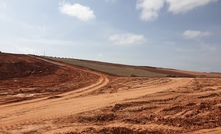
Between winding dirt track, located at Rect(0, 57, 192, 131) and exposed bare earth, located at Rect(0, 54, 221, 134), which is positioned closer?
exposed bare earth, located at Rect(0, 54, 221, 134)

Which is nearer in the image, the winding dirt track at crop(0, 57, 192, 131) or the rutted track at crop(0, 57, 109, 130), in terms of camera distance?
the rutted track at crop(0, 57, 109, 130)

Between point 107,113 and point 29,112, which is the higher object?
point 107,113

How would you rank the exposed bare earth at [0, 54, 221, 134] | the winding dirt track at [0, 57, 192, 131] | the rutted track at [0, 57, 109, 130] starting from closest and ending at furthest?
the exposed bare earth at [0, 54, 221, 134] → the rutted track at [0, 57, 109, 130] → the winding dirt track at [0, 57, 192, 131]

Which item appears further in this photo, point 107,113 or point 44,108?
point 44,108

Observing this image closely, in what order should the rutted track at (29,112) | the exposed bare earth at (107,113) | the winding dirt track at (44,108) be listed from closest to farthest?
the exposed bare earth at (107,113)
the rutted track at (29,112)
the winding dirt track at (44,108)

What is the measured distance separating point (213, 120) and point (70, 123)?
616 cm

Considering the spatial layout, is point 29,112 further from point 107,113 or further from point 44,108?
point 107,113

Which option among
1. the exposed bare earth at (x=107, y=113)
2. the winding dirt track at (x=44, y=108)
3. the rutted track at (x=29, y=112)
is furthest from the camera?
the winding dirt track at (x=44, y=108)

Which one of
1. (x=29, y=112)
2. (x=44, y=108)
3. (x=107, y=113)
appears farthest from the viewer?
(x=44, y=108)

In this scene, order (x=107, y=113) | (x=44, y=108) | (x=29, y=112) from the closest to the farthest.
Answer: (x=107, y=113) < (x=29, y=112) < (x=44, y=108)

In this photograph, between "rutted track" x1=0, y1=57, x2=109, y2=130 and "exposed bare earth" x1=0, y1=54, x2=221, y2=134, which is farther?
"rutted track" x1=0, y1=57, x2=109, y2=130

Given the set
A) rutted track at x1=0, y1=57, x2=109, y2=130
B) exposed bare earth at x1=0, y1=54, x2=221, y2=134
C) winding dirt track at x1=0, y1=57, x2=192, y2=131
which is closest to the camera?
exposed bare earth at x1=0, y1=54, x2=221, y2=134

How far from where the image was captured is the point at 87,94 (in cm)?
1827

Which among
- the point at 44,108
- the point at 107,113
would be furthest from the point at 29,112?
the point at 107,113
